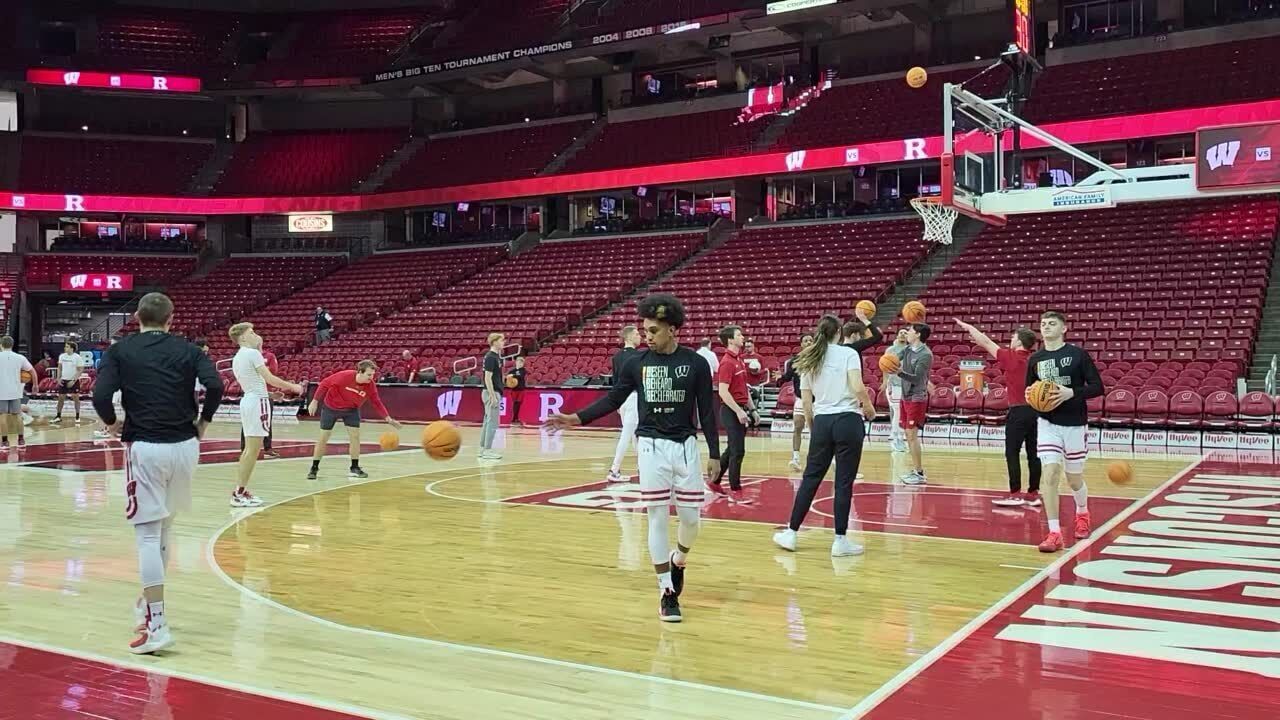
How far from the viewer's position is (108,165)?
39.1 meters

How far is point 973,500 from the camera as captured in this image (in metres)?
10.6

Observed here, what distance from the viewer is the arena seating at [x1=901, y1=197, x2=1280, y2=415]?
18109 millimetres

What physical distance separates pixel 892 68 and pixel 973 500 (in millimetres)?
24667

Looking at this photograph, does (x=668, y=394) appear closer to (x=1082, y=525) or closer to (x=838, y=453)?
(x=838, y=453)

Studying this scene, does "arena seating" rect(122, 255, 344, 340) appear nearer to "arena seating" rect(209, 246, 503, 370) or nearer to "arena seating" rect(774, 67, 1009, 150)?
"arena seating" rect(209, 246, 503, 370)

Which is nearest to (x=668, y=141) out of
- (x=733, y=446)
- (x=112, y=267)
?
(x=112, y=267)

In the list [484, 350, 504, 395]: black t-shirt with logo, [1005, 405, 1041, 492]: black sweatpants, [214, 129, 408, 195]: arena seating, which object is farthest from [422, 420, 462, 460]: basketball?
[214, 129, 408, 195]: arena seating

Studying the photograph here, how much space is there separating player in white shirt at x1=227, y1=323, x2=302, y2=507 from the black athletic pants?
4273mm

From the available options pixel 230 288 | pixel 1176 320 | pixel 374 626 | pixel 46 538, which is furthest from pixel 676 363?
pixel 230 288

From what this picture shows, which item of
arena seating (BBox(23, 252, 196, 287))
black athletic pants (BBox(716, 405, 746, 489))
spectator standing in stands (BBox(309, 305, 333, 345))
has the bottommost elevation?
black athletic pants (BBox(716, 405, 746, 489))

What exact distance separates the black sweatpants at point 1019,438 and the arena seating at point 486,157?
87.2 ft

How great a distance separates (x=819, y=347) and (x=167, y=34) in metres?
41.2

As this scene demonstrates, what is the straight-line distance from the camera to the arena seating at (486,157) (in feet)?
118

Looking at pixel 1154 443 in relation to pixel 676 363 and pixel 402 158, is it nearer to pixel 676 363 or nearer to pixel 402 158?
pixel 676 363
